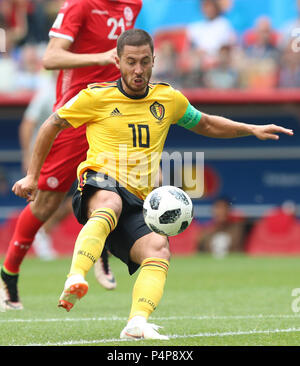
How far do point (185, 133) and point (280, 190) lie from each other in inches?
93.6

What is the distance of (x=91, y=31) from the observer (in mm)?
6969

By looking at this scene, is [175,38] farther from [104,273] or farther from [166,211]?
[166,211]

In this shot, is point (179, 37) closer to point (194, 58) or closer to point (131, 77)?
point (194, 58)

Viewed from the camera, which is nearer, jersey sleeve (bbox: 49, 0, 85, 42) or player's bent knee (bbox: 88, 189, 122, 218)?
player's bent knee (bbox: 88, 189, 122, 218)

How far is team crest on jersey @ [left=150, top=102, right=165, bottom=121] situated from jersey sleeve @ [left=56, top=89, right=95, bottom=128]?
0.42m

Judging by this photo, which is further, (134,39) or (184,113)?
(184,113)

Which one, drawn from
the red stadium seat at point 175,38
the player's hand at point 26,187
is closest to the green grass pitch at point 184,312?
the player's hand at point 26,187

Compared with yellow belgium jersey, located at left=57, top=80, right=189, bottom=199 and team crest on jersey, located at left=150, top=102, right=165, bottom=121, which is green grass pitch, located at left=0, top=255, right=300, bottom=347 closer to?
yellow belgium jersey, located at left=57, top=80, right=189, bottom=199

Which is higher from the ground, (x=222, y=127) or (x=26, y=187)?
(x=222, y=127)

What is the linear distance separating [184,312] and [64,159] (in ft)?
5.41

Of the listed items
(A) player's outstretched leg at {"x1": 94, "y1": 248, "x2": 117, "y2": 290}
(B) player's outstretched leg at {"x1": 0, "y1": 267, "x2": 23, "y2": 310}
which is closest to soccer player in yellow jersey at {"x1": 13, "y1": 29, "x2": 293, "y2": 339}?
(B) player's outstretched leg at {"x1": 0, "y1": 267, "x2": 23, "y2": 310}

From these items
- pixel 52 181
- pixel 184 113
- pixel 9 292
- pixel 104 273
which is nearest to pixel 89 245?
pixel 184 113

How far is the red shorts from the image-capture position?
6.89 metres

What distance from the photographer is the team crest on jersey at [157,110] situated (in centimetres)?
570
